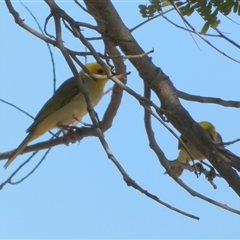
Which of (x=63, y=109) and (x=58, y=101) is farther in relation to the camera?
(x=58, y=101)

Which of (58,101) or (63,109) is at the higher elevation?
(58,101)

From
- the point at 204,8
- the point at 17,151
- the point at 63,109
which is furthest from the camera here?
the point at 63,109

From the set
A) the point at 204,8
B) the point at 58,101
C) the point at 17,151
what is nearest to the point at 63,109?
the point at 58,101

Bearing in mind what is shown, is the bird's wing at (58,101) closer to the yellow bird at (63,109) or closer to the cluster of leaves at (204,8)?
the yellow bird at (63,109)

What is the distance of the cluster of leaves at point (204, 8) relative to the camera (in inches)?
156

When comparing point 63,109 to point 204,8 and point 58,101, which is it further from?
point 204,8

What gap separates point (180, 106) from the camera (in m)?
3.89

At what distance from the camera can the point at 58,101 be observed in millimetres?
7863

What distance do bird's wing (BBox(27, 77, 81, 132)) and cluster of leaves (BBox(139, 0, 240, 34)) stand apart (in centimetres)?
358

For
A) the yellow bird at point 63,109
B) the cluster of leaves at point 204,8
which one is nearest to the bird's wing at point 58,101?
the yellow bird at point 63,109

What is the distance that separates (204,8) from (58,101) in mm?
4087

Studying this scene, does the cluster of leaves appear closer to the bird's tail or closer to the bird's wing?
the bird's tail

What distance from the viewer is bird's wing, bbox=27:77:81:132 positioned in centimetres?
769

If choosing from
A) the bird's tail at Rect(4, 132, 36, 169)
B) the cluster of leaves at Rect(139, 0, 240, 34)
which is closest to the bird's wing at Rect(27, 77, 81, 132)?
the bird's tail at Rect(4, 132, 36, 169)
